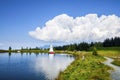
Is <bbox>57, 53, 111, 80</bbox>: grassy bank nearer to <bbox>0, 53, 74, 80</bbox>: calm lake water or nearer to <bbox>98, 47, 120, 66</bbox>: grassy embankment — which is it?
<bbox>0, 53, 74, 80</bbox>: calm lake water

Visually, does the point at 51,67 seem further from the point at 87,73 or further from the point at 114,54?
the point at 114,54

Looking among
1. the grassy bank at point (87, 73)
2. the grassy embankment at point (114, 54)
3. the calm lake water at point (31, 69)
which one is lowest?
the calm lake water at point (31, 69)

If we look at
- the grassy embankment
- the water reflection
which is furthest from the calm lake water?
the grassy embankment

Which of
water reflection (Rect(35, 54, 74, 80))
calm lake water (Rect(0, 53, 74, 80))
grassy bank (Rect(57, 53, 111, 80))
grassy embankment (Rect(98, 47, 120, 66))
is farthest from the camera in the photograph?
grassy embankment (Rect(98, 47, 120, 66))

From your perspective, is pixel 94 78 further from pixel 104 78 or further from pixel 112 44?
pixel 112 44

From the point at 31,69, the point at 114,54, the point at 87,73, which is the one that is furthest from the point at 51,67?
the point at 114,54

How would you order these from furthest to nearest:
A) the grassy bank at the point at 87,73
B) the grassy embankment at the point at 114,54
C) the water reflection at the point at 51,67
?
the grassy embankment at the point at 114,54, the water reflection at the point at 51,67, the grassy bank at the point at 87,73

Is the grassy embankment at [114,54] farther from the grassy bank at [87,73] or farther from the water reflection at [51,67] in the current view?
the water reflection at [51,67]

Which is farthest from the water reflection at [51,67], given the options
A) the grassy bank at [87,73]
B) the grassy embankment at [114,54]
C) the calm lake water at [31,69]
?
the grassy embankment at [114,54]

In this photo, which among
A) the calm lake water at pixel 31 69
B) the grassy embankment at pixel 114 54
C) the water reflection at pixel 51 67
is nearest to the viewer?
the calm lake water at pixel 31 69

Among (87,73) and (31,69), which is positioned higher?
(87,73)

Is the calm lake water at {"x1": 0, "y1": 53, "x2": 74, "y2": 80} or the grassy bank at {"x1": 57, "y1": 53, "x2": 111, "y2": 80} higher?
the grassy bank at {"x1": 57, "y1": 53, "x2": 111, "y2": 80}

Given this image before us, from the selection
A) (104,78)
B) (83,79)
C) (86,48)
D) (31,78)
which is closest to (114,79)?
(104,78)

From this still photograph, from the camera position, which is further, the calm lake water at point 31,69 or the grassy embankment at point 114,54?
the grassy embankment at point 114,54
